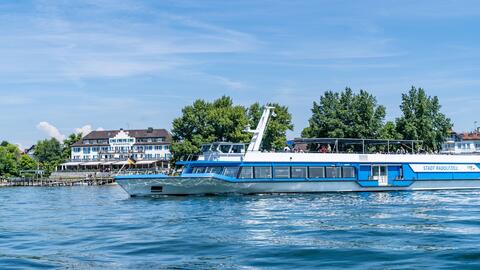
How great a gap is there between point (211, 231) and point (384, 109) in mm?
61472

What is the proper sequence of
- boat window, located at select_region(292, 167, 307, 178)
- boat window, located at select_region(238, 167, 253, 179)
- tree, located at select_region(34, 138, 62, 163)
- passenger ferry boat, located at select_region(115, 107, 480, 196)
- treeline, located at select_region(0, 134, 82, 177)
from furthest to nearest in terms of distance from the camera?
tree, located at select_region(34, 138, 62, 163)
treeline, located at select_region(0, 134, 82, 177)
boat window, located at select_region(292, 167, 307, 178)
boat window, located at select_region(238, 167, 253, 179)
passenger ferry boat, located at select_region(115, 107, 480, 196)

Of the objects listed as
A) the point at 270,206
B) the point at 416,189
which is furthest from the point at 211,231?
the point at 416,189

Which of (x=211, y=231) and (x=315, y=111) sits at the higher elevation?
(x=315, y=111)

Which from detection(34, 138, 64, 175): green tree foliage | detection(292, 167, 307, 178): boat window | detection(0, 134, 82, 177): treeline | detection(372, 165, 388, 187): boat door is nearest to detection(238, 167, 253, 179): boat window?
detection(292, 167, 307, 178): boat window

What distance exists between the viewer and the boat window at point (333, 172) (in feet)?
141

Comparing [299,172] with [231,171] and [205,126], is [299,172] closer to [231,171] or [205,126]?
[231,171]

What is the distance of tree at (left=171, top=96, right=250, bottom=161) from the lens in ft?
282

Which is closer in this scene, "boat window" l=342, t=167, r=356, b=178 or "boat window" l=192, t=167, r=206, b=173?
"boat window" l=192, t=167, r=206, b=173

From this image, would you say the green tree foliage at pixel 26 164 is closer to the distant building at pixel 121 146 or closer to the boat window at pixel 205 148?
the distant building at pixel 121 146

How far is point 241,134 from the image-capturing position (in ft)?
286

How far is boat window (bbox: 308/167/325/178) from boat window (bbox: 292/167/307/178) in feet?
1.21

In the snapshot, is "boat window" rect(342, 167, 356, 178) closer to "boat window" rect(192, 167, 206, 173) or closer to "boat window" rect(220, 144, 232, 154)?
"boat window" rect(220, 144, 232, 154)

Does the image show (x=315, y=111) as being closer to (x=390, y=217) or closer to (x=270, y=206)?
(x=270, y=206)

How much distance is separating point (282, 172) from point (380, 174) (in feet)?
26.9
